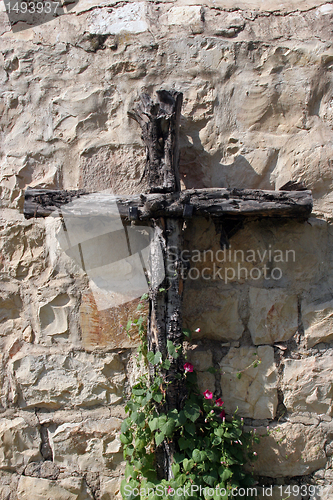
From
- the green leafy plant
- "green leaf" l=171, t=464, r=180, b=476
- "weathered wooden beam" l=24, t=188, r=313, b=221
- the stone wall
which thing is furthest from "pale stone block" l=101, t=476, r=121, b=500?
"weathered wooden beam" l=24, t=188, r=313, b=221

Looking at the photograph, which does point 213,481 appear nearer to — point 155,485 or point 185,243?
point 155,485

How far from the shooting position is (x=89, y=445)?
1.65 meters

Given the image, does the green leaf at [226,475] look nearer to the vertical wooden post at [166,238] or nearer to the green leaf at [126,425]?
the vertical wooden post at [166,238]

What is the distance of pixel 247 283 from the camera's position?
65.7 inches

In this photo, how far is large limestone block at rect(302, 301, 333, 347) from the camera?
5.30 feet

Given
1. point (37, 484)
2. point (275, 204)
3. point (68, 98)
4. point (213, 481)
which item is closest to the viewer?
point (213, 481)

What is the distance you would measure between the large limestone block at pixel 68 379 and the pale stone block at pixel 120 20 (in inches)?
62.2

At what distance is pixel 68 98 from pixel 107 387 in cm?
141

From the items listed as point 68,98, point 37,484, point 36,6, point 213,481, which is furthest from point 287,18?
point 37,484

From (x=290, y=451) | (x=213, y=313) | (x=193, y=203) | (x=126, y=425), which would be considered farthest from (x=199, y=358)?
(x=193, y=203)

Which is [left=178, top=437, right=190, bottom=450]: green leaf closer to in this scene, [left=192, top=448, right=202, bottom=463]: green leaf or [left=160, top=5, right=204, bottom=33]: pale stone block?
[left=192, top=448, right=202, bottom=463]: green leaf

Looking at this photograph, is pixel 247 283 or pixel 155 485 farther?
pixel 247 283

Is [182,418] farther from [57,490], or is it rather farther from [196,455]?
[57,490]

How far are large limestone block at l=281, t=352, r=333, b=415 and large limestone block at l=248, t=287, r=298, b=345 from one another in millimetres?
164
